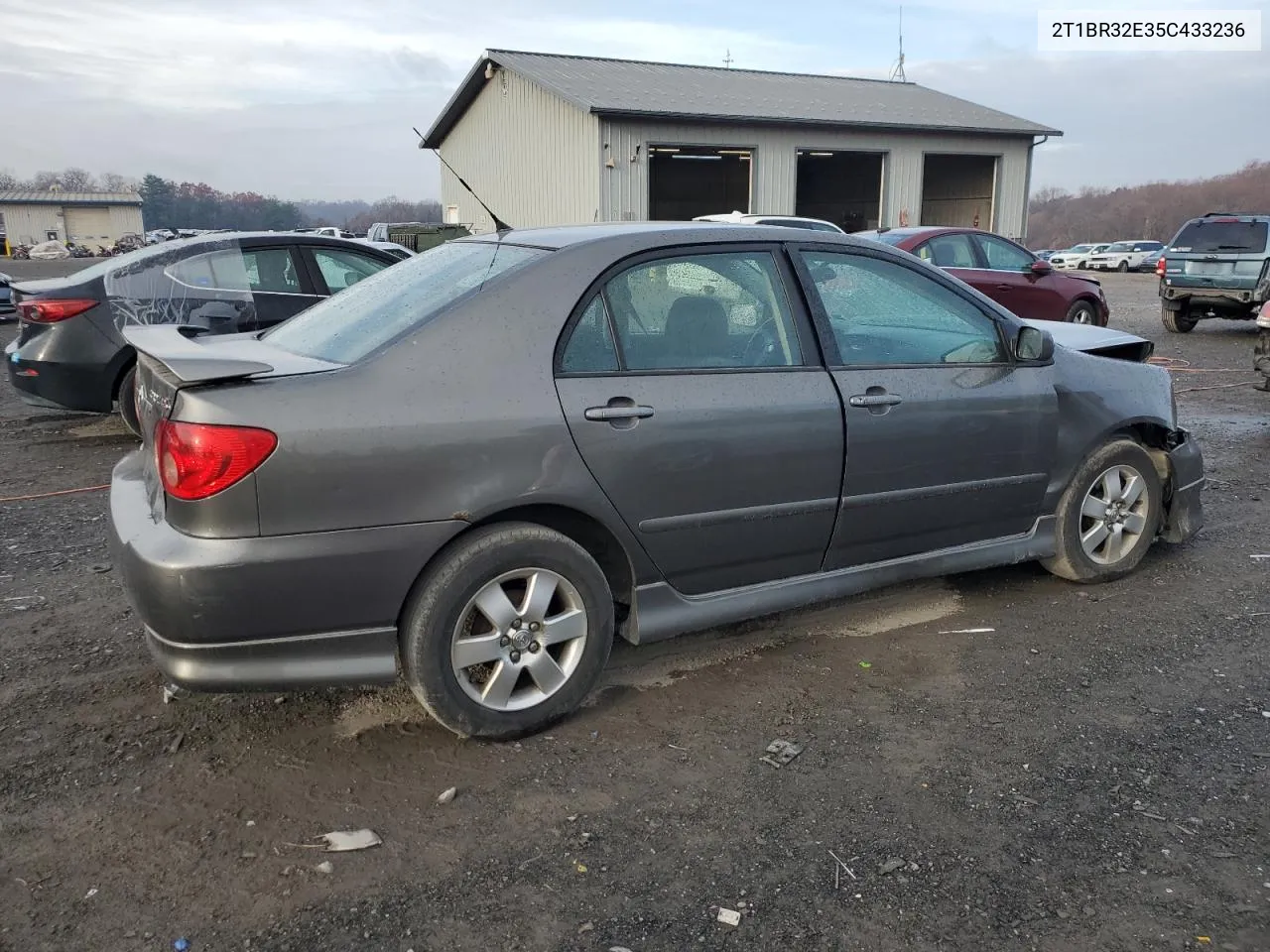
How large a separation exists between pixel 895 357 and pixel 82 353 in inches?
249

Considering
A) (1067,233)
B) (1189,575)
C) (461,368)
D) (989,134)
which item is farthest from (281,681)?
(1067,233)

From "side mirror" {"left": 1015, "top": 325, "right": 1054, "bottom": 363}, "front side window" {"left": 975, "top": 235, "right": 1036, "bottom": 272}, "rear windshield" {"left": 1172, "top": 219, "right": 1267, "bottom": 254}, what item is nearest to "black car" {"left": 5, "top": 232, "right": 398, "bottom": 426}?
"side mirror" {"left": 1015, "top": 325, "right": 1054, "bottom": 363}

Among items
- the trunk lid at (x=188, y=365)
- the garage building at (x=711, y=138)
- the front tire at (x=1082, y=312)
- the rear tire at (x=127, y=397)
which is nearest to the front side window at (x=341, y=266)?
the rear tire at (x=127, y=397)

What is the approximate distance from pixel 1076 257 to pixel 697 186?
25.9 meters

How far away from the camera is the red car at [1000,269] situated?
12.0 m

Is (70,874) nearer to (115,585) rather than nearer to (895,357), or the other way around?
(115,585)

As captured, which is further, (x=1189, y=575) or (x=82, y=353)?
(x=82, y=353)

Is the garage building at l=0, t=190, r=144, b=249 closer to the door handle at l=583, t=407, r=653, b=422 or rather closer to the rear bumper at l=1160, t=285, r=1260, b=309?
the rear bumper at l=1160, t=285, r=1260, b=309

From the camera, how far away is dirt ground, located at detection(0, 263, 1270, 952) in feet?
8.12

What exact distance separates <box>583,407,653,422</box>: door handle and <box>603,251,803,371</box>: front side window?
16 cm

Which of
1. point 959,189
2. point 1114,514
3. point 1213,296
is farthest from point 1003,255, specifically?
point 959,189

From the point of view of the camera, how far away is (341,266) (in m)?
8.24

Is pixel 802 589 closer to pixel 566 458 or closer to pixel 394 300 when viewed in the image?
pixel 566 458

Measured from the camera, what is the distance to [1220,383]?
1084 cm
